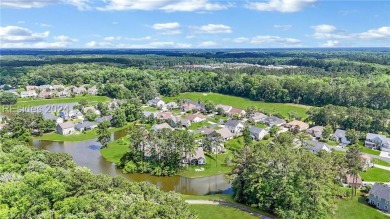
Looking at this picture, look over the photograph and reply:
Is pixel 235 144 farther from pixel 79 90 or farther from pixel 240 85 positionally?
pixel 79 90

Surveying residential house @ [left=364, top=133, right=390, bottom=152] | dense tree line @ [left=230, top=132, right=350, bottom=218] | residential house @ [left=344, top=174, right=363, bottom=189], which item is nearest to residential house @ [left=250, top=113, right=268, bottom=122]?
residential house @ [left=364, top=133, right=390, bottom=152]

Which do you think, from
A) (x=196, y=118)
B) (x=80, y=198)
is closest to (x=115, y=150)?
(x=196, y=118)

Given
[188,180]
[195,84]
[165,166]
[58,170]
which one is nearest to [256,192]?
[188,180]

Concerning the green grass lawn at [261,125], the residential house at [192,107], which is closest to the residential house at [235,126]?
the green grass lawn at [261,125]

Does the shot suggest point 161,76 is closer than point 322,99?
No

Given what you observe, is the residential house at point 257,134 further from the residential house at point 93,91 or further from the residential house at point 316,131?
the residential house at point 93,91

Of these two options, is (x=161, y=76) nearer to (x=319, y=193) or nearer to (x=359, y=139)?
(x=359, y=139)
